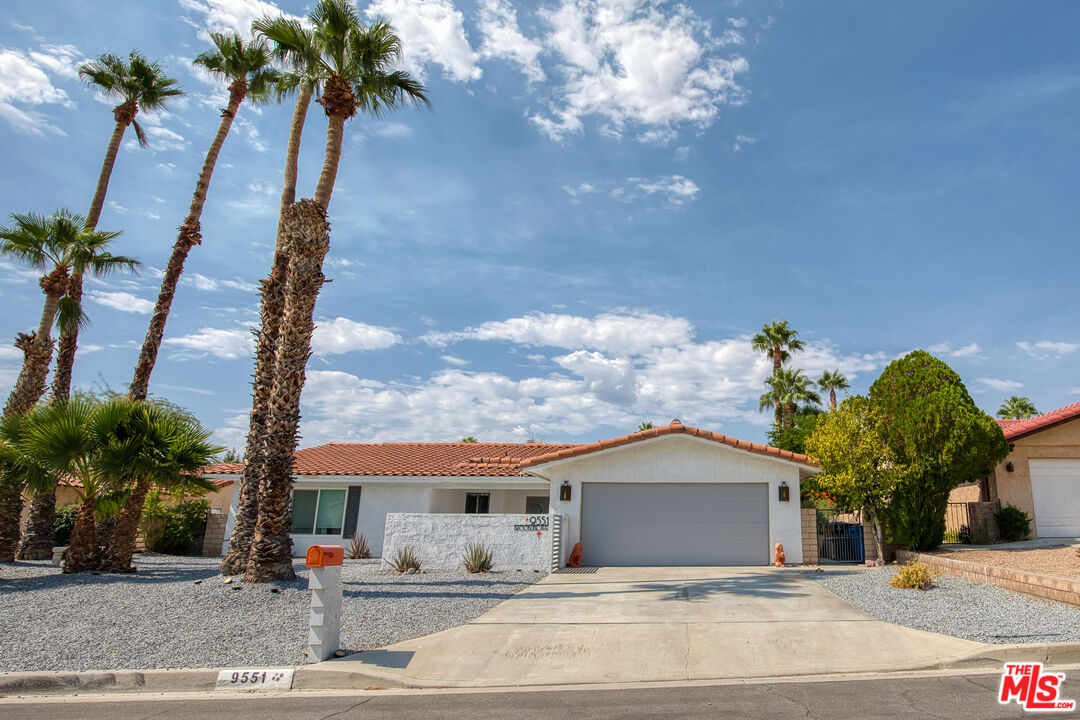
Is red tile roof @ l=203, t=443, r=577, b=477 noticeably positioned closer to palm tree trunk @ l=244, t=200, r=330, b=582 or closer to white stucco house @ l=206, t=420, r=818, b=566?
white stucco house @ l=206, t=420, r=818, b=566

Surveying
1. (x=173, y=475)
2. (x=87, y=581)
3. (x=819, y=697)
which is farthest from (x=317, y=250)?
(x=819, y=697)

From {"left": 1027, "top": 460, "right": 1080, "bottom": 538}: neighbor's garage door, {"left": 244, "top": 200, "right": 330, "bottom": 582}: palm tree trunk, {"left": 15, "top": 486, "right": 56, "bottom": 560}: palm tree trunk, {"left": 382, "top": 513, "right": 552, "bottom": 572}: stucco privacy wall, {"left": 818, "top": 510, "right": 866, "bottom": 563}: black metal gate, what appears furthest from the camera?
{"left": 1027, "top": 460, "right": 1080, "bottom": 538}: neighbor's garage door

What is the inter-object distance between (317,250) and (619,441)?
908cm

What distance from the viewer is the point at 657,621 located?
1023 cm

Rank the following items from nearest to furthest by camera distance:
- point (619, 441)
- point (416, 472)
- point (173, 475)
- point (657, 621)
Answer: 1. point (657, 621)
2. point (173, 475)
3. point (619, 441)
4. point (416, 472)

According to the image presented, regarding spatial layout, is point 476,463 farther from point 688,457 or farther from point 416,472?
point 688,457

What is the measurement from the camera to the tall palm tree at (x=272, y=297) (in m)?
13.4


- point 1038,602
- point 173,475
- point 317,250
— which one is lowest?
point 1038,602

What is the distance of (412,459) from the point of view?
24547 millimetres

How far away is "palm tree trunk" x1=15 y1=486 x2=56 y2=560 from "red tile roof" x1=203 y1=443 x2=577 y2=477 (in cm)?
406

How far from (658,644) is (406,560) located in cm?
867

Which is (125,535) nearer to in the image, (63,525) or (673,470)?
(63,525)

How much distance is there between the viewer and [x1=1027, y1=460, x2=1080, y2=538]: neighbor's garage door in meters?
19.8

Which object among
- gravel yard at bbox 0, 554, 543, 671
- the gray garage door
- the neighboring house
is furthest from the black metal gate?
gravel yard at bbox 0, 554, 543, 671
